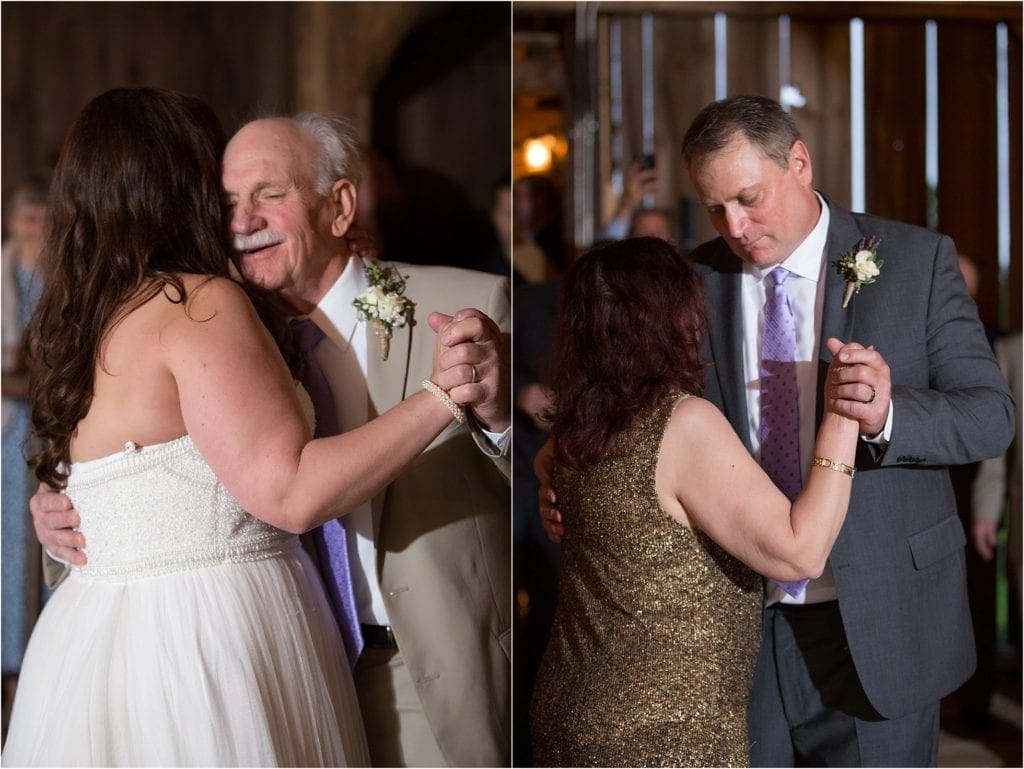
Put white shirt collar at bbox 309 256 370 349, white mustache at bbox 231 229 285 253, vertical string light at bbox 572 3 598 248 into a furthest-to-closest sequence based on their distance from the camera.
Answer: vertical string light at bbox 572 3 598 248, white shirt collar at bbox 309 256 370 349, white mustache at bbox 231 229 285 253

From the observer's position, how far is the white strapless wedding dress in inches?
70.1

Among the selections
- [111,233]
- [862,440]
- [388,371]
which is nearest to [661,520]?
[862,440]

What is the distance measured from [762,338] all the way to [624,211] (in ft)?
1.39

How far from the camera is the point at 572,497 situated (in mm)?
1838

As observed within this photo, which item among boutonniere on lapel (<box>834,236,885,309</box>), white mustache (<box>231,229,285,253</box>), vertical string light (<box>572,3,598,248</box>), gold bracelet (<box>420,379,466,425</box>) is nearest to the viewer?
gold bracelet (<box>420,379,466,425</box>)

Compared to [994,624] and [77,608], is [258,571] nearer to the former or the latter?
[77,608]

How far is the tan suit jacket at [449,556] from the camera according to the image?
6.78 feet

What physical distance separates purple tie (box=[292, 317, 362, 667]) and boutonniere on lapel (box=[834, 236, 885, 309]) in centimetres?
105

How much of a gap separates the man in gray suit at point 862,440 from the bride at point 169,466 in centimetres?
54

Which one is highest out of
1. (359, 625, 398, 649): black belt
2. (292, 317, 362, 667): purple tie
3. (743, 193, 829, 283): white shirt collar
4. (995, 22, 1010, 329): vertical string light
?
(995, 22, 1010, 329): vertical string light

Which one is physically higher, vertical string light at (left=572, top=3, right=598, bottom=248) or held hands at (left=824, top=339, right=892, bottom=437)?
vertical string light at (left=572, top=3, right=598, bottom=248)

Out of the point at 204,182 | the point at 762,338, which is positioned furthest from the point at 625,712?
the point at 204,182

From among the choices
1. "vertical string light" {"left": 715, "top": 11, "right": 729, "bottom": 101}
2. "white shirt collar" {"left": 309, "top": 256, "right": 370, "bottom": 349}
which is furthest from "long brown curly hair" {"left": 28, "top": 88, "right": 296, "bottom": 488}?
"vertical string light" {"left": 715, "top": 11, "right": 729, "bottom": 101}

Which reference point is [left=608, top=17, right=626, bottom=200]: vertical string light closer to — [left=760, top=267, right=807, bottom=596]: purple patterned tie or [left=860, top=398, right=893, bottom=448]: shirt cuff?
[left=760, top=267, right=807, bottom=596]: purple patterned tie
